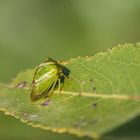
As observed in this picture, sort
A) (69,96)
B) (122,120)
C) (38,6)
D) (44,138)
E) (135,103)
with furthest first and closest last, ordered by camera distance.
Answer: (38,6) < (44,138) < (69,96) < (135,103) < (122,120)

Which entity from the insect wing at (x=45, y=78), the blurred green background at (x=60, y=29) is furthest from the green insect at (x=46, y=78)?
the blurred green background at (x=60, y=29)

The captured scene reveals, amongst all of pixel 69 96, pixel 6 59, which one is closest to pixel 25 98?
pixel 69 96

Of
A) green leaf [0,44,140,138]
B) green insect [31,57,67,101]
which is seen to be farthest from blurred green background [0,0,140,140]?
green leaf [0,44,140,138]

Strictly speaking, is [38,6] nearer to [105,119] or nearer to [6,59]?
[6,59]

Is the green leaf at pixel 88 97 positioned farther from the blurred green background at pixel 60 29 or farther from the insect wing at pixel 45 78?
the blurred green background at pixel 60 29

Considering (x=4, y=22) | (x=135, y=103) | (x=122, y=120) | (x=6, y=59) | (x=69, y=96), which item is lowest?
(x=122, y=120)
